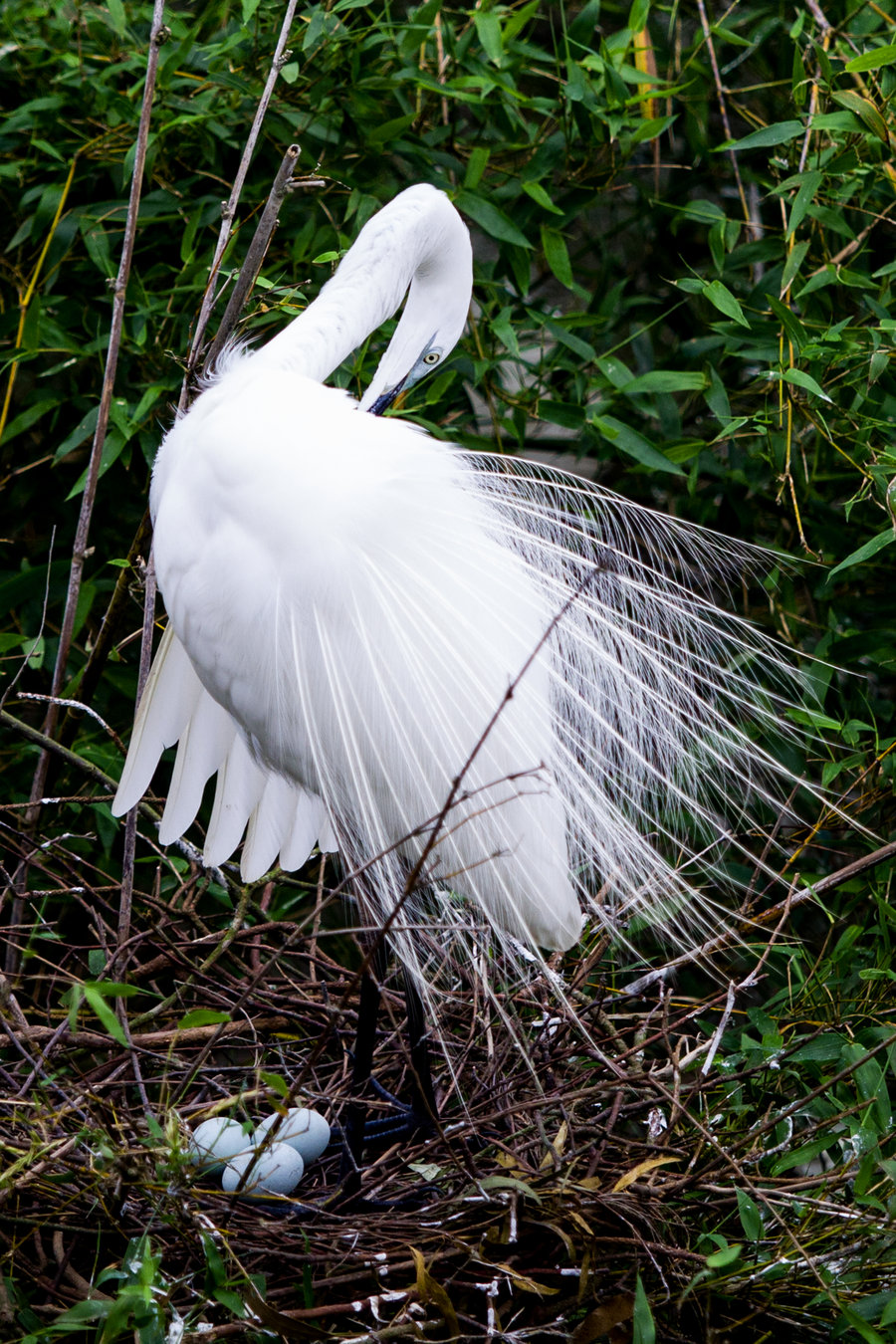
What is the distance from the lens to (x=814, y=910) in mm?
2471

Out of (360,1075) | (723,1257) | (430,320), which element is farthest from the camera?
(430,320)

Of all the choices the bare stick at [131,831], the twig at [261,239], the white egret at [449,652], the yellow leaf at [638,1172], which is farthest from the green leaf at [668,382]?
the yellow leaf at [638,1172]

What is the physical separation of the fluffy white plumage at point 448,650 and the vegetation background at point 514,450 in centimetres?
18

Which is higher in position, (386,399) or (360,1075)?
(386,399)

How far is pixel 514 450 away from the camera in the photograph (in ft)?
8.32

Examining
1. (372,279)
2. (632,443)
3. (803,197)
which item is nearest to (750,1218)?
(632,443)

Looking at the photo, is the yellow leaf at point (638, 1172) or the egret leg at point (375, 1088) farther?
the egret leg at point (375, 1088)

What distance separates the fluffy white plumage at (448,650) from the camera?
1.55 meters

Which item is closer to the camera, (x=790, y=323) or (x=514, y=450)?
(x=790, y=323)

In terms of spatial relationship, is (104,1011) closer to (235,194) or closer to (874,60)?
(235,194)

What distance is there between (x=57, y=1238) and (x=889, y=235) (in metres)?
2.21

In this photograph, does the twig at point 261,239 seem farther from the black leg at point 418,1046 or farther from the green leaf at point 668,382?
the black leg at point 418,1046

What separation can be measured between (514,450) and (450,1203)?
1465 mm

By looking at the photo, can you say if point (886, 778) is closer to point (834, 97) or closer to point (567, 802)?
point (567, 802)
